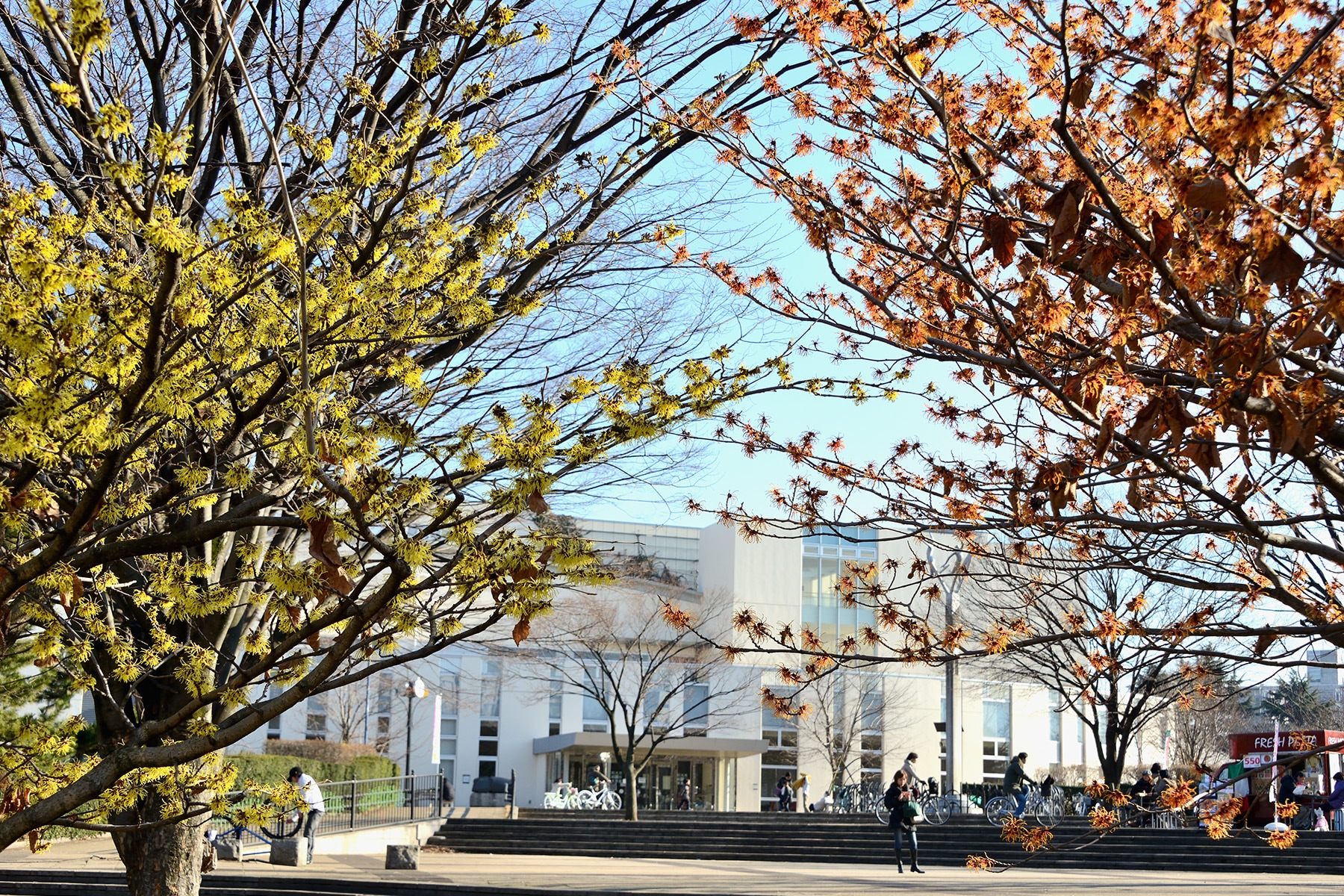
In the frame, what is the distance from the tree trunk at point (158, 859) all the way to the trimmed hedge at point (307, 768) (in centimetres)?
1766

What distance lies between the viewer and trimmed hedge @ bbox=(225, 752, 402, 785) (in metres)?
25.5

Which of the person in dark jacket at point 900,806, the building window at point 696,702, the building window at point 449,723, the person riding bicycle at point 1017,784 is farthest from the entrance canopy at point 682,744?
the person in dark jacket at point 900,806

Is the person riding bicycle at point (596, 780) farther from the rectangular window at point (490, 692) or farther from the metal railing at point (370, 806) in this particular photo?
the metal railing at point (370, 806)

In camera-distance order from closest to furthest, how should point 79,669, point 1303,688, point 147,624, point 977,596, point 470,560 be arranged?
point 470,560, point 79,669, point 147,624, point 977,596, point 1303,688

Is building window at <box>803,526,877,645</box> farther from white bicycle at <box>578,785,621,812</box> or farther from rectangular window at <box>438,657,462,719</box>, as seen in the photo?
white bicycle at <box>578,785,621,812</box>

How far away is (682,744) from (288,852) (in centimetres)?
2734

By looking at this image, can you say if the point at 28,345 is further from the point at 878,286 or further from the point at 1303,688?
the point at 1303,688

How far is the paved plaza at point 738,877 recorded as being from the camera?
15891 millimetres

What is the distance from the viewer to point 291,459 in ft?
16.8

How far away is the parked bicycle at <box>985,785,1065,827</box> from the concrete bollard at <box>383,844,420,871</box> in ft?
35.8

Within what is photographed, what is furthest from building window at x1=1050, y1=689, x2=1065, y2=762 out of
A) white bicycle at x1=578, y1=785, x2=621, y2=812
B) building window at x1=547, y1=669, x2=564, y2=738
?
white bicycle at x1=578, y1=785, x2=621, y2=812

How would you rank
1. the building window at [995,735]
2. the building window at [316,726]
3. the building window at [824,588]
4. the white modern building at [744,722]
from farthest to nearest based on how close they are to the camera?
the building window at [824,588]
the building window at [995,735]
the building window at [316,726]
the white modern building at [744,722]

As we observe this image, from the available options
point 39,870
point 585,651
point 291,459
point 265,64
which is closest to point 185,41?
point 265,64

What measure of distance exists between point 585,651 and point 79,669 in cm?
3504
